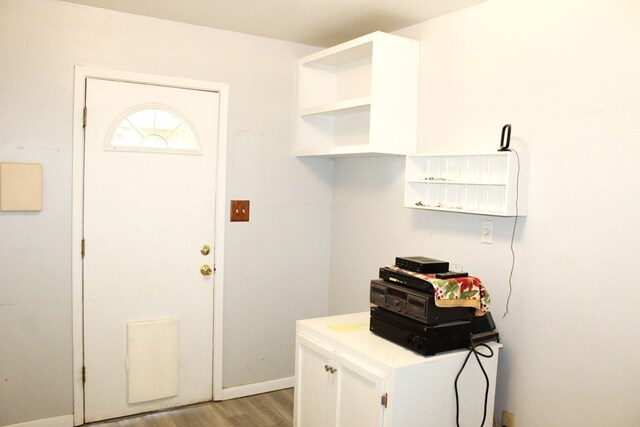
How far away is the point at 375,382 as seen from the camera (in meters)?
2.10

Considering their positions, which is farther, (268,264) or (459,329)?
(268,264)

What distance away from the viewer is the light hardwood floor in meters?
3.11

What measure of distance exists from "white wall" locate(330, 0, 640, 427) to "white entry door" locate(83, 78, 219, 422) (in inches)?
58.6

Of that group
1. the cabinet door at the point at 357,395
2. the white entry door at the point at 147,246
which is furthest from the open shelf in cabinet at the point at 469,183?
the white entry door at the point at 147,246

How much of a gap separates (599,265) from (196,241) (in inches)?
91.5

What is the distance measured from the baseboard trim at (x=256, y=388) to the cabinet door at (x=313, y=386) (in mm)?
979

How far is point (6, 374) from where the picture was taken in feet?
9.30

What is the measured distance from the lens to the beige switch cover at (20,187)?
2.73 meters

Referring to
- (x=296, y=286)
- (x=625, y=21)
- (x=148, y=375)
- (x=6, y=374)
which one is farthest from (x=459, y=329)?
(x=6, y=374)

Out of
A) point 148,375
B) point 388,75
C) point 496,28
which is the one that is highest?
point 496,28

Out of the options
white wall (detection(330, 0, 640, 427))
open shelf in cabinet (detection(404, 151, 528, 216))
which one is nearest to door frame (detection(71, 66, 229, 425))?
open shelf in cabinet (detection(404, 151, 528, 216))

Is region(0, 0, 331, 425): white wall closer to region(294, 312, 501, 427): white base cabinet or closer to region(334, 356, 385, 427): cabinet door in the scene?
region(294, 312, 501, 427): white base cabinet

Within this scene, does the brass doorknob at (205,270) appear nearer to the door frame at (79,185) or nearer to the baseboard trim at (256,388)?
the door frame at (79,185)

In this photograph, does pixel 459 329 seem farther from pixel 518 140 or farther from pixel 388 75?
pixel 388 75
